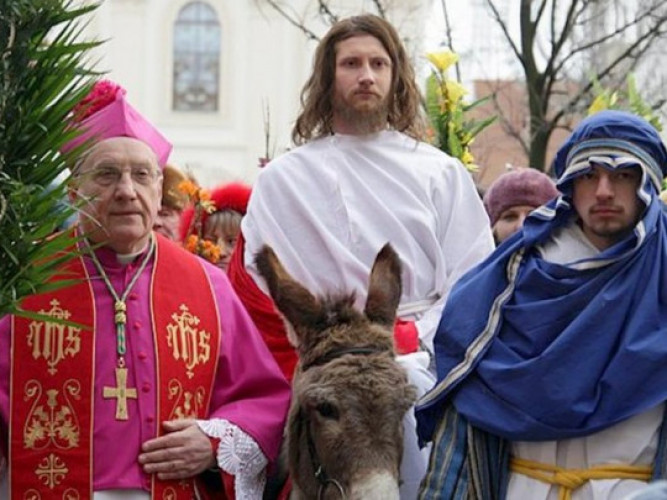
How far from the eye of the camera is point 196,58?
4506 cm

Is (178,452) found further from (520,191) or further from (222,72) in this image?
(222,72)

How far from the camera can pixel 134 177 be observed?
5625 mm

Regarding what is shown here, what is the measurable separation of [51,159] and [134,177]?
98 cm

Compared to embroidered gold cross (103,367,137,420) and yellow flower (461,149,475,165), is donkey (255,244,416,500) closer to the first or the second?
embroidered gold cross (103,367,137,420)

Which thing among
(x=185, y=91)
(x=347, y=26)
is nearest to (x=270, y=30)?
(x=185, y=91)

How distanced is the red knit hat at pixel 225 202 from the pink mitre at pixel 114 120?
291 centimetres

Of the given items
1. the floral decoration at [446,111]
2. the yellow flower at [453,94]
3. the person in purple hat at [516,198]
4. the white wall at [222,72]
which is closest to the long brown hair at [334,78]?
the floral decoration at [446,111]

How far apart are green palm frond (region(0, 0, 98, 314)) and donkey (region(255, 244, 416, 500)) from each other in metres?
0.89

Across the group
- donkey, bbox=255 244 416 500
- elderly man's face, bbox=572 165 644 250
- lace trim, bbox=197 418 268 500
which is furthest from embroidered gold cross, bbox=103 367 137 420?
elderly man's face, bbox=572 165 644 250

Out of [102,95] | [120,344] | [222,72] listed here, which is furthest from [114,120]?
[222,72]

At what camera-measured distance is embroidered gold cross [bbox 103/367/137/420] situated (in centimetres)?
544

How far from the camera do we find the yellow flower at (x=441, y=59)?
25.5ft

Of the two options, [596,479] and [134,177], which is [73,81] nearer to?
[134,177]

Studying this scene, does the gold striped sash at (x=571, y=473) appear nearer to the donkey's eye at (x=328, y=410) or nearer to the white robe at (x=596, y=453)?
the white robe at (x=596, y=453)
